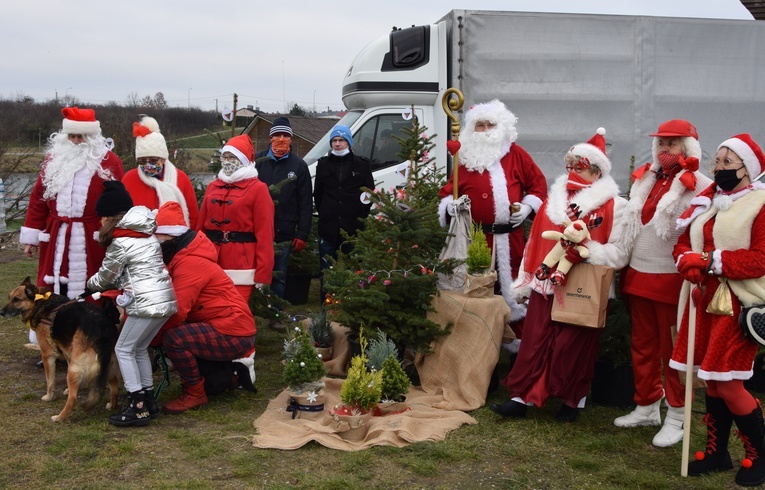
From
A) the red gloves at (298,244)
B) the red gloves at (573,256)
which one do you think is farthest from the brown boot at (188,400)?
the red gloves at (573,256)

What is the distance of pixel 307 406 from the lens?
5457 millimetres

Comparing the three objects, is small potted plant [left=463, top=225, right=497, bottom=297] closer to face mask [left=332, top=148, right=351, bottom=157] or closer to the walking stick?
the walking stick

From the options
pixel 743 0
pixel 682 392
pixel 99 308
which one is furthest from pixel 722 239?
pixel 743 0

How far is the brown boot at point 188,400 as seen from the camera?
563cm

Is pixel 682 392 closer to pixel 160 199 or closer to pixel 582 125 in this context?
pixel 160 199

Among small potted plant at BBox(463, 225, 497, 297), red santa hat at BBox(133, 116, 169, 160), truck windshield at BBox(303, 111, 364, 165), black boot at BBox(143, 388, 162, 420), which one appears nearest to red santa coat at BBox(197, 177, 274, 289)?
red santa hat at BBox(133, 116, 169, 160)

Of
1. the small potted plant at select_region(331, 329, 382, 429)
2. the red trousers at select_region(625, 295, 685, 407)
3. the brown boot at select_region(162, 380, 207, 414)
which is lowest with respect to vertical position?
the brown boot at select_region(162, 380, 207, 414)

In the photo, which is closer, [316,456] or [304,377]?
[316,456]

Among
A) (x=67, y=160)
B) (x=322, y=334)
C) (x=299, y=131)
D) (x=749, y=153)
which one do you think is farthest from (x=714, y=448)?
(x=299, y=131)

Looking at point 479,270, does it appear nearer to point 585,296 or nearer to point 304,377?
point 585,296

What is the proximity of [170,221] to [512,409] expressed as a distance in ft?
9.10

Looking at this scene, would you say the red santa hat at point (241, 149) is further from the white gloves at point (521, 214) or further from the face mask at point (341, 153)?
the white gloves at point (521, 214)

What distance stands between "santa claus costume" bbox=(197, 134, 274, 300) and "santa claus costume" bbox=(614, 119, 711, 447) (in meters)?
2.88

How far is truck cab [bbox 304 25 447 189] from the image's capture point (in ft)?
32.9
